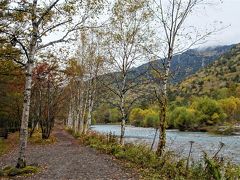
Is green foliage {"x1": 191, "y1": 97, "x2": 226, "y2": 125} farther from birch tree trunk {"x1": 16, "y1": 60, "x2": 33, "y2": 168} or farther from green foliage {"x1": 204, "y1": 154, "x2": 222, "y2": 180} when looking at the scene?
green foliage {"x1": 204, "y1": 154, "x2": 222, "y2": 180}

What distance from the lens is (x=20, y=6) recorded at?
1762 cm

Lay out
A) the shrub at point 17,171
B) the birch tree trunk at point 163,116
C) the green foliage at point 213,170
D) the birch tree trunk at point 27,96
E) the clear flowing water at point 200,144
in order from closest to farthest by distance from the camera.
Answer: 1. the green foliage at point 213,170
2. the shrub at point 17,171
3. the birch tree trunk at point 27,96
4. the birch tree trunk at point 163,116
5. the clear flowing water at point 200,144

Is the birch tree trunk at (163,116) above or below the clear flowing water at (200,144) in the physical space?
above

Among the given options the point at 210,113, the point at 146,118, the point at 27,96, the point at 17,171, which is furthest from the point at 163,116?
the point at 146,118

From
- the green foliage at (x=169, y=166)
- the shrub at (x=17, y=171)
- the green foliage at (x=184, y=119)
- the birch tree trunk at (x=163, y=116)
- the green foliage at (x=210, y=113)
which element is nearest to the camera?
the green foliage at (x=169, y=166)

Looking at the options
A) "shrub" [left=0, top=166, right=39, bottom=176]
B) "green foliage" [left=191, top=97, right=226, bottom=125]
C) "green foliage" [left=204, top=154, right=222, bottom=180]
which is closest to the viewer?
"green foliage" [left=204, top=154, right=222, bottom=180]

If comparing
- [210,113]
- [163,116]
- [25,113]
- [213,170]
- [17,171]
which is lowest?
[17,171]

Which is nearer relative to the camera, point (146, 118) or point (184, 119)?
point (184, 119)

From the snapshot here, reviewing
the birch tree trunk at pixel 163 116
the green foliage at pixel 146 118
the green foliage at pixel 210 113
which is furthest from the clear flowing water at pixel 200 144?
the green foliage at pixel 146 118

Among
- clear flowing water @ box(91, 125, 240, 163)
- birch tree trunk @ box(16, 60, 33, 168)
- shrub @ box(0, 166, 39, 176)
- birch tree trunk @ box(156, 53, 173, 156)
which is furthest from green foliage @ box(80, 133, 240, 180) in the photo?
birch tree trunk @ box(16, 60, 33, 168)

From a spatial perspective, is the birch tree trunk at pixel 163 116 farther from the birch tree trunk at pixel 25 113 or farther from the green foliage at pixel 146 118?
the green foliage at pixel 146 118

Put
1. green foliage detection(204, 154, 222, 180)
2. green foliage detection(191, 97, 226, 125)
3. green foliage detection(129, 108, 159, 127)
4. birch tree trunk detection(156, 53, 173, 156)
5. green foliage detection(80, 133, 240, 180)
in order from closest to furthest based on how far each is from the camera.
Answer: green foliage detection(204, 154, 222, 180) < green foliage detection(80, 133, 240, 180) < birch tree trunk detection(156, 53, 173, 156) < green foliage detection(191, 97, 226, 125) < green foliage detection(129, 108, 159, 127)

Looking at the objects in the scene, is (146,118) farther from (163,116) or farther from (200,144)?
(163,116)

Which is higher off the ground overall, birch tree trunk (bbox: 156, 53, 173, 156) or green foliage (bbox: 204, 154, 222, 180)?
birch tree trunk (bbox: 156, 53, 173, 156)
